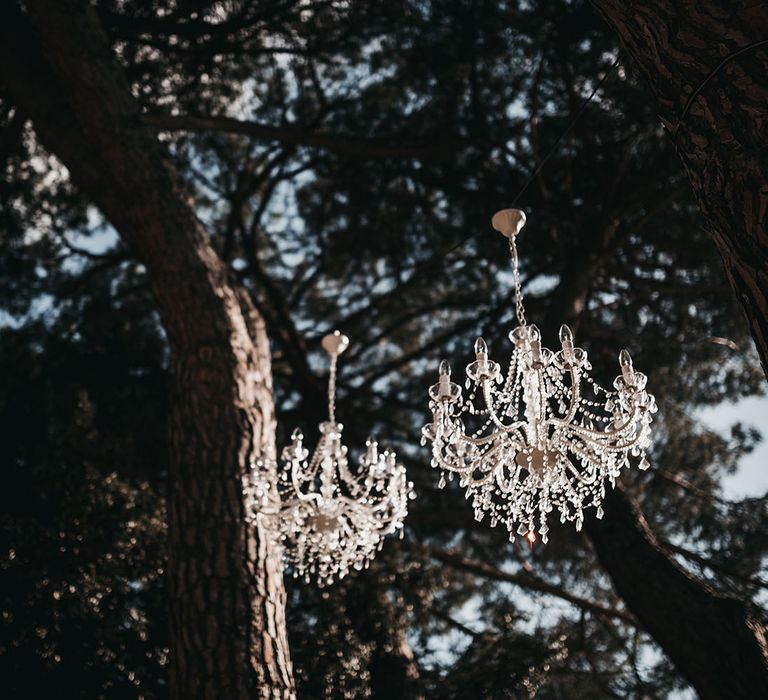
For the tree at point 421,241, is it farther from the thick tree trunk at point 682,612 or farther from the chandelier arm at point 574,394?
the chandelier arm at point 574,394

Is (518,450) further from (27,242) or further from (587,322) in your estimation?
(27,242)

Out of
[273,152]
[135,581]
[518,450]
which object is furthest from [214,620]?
[273,152]

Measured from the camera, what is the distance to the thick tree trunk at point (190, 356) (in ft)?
11.3

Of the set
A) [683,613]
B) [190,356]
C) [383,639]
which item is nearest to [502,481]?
[683,613]

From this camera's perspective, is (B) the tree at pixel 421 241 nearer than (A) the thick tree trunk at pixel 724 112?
No

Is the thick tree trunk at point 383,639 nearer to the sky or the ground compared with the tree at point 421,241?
nearer to the ground

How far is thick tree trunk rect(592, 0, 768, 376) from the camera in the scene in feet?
5.80

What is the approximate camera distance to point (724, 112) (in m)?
1.82

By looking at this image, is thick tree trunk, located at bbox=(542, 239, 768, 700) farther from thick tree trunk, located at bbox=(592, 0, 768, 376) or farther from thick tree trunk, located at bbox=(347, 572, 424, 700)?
thick tree trunk, located at bbox=(592, 0, 768, 376)

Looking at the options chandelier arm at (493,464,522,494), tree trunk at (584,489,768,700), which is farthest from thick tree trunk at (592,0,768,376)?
tree trunk at (584,489,768,700)

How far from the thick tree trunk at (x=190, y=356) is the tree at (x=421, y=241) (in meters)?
0.04

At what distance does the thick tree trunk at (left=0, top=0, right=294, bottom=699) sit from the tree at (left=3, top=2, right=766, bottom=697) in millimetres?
37

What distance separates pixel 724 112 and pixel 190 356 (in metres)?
2.94

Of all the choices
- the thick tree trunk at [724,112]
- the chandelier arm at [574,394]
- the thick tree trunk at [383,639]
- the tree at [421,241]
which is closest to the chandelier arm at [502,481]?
the chandelier arm at [574,394]
